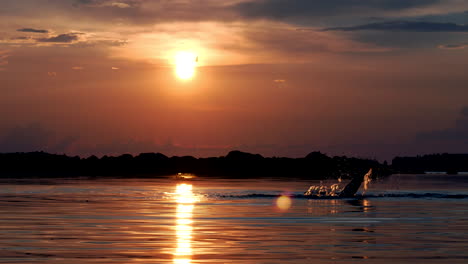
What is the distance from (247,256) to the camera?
2548 cm

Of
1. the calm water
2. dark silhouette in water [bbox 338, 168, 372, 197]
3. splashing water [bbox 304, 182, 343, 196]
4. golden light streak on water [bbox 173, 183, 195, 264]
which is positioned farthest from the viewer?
splashing water [bbox 304, 182, 343, 196]

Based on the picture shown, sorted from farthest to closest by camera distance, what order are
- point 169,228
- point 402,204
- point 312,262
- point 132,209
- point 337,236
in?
1. point 402,204
2. point 132,209
3. point 169,228
4. point 337,236
5. point 312,262

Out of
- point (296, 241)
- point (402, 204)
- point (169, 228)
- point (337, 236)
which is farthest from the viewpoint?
point (402, 204)

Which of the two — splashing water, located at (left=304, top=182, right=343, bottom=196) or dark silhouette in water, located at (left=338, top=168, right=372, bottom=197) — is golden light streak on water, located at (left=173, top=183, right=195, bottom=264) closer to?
dark silhouette in water, located at (left=338, top=168, right=372, bottom=197)

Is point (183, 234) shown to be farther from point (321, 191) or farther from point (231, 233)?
point (321, 191)

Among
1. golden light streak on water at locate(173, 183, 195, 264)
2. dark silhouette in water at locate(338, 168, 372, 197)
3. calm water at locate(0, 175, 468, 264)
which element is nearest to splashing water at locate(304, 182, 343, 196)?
dark silhouette in water at locate(338, 168, 372, 197)

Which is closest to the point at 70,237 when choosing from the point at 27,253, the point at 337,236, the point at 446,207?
the point at 27,253

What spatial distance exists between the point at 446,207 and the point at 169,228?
2261cm

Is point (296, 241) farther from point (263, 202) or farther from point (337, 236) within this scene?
point (263, 202)

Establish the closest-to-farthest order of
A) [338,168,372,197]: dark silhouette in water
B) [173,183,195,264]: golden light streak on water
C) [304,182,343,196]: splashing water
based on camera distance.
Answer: [173,183,195,264]: golden light streak on water < [338,168,372,197]: dark silhouette in water < [304,182,343,196]: splashing water

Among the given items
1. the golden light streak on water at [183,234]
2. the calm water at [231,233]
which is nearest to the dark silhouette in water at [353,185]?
the calm water at [231,233]

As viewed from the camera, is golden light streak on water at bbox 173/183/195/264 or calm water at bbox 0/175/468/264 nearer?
golden light streak on water at bbox 173/183/195/264

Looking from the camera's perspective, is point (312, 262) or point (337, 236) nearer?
point (312, 262)

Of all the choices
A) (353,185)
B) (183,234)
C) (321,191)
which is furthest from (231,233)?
(321,191)
